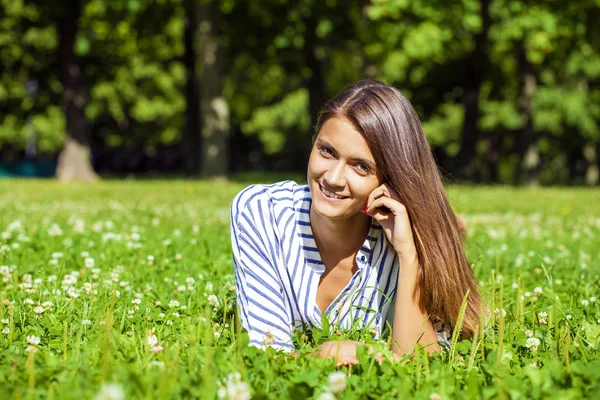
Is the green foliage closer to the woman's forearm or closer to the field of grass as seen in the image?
the field of grass

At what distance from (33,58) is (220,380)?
30.8 metres

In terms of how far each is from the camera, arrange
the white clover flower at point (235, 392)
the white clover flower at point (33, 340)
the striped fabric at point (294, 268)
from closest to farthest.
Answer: the white clover flower at point (235, 392) → the white clover flower at point (33, 340) → the striped fabric at point (294, 268)

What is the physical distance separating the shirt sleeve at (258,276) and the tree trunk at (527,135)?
25.1 metres

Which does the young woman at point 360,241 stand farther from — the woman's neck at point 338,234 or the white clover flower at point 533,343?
the white clover flower at point 533,343

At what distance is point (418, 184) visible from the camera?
11.7 ft

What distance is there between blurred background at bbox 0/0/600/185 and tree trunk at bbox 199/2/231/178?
0.13ft

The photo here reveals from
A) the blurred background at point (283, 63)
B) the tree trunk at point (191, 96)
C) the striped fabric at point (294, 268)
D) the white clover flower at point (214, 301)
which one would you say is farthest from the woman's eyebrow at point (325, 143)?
the tree trunk at point (191, 96)

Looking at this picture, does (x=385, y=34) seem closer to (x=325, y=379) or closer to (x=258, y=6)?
(x=258, y=6)

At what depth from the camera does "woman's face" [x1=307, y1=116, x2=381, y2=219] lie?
3.45 m

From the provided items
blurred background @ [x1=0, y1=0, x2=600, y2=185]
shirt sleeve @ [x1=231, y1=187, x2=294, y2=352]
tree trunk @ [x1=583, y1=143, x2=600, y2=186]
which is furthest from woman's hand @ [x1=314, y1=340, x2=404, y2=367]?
tree trunk @ [x1=583, y1=143, x2=600, y2=186]

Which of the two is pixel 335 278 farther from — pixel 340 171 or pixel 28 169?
pixel 28 169

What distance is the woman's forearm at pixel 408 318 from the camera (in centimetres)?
353

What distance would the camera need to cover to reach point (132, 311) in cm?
387

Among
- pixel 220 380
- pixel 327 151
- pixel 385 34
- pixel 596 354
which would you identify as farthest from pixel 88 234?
pixel 385 34
